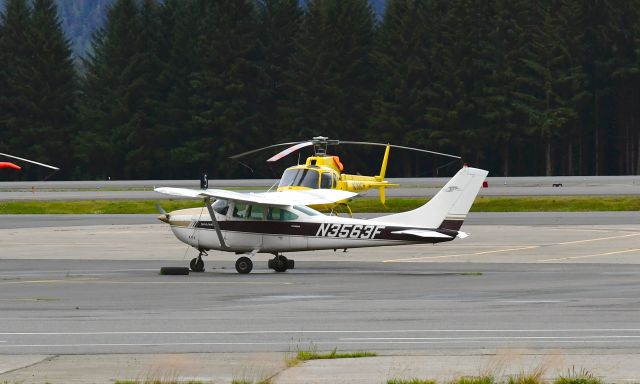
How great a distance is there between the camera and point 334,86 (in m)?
96.0

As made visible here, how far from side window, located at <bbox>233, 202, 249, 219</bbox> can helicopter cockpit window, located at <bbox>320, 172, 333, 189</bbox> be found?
10505 millimetres

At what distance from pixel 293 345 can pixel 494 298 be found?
7.30 metres

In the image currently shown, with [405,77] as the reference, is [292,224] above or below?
below

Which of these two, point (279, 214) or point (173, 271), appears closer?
point (173, 271)

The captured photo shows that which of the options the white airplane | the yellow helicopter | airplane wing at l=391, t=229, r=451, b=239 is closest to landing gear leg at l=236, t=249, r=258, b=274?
the white airplane

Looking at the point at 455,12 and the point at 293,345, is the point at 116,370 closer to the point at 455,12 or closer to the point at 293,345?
the point at 293,345

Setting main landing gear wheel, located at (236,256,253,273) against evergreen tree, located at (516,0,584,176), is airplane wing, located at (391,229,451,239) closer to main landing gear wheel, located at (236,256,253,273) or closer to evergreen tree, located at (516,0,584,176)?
main landing gear wheel, located at (236,256,253,273)

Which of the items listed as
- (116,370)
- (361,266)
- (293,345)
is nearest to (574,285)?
(361,266)

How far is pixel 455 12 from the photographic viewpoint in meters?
95.8

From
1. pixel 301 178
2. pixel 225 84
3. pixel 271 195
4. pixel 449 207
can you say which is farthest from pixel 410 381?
pixel 225 84

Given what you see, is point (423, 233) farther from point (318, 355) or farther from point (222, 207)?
point (318, 355)

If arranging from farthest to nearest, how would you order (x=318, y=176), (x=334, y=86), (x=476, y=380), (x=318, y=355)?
(x=334, y=86) → (x=318, y=176) → (x=318, y=355) → (x=476, y=380)

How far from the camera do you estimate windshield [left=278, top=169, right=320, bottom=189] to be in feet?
132

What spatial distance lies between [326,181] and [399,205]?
54.1ft
